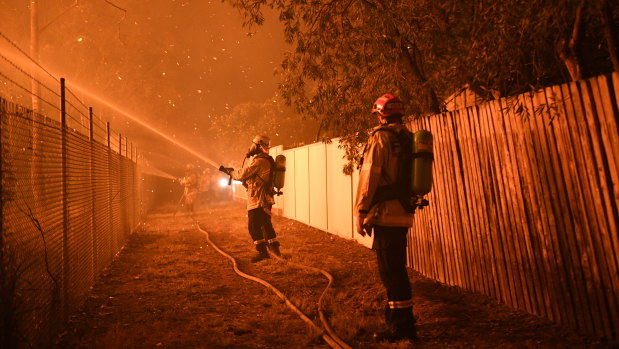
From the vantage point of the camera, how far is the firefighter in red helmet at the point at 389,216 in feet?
12.9

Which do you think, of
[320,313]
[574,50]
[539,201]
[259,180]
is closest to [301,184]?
[259,180]

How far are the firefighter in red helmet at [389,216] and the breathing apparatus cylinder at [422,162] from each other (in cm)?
17

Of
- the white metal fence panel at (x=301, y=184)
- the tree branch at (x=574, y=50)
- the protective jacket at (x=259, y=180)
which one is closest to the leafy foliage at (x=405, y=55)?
the tree branch at (x=574, y=50)

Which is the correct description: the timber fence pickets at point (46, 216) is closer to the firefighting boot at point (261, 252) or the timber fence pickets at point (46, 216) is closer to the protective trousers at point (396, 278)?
the firefighting boot at point (261, 252)

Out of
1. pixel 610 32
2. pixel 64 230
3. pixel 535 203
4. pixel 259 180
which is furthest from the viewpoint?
pixel 259 180

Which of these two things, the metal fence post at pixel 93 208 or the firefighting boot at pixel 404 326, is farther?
the metal fence post at pixel 93 208

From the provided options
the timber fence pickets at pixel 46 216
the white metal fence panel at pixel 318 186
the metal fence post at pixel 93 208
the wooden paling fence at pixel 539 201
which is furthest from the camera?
the white metal fence panel at pixel 318 186

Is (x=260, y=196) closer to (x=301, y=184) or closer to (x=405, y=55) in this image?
(x=405, y=55)

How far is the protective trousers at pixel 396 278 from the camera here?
3943 millimetres

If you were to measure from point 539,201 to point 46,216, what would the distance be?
421 centimetres

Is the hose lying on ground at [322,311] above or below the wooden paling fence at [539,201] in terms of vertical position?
below

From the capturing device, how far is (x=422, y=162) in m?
3.87

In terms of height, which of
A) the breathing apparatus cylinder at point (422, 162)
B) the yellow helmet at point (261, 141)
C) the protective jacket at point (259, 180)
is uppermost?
the yellow helmet at point (261, 141)

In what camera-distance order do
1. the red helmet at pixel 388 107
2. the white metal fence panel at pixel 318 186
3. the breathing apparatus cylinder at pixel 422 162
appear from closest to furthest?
the breathing apparatus cylinder at pixel 422 162 < the red helmet at pixel 388 107 < the white metal fence panel at pixel 318 186
